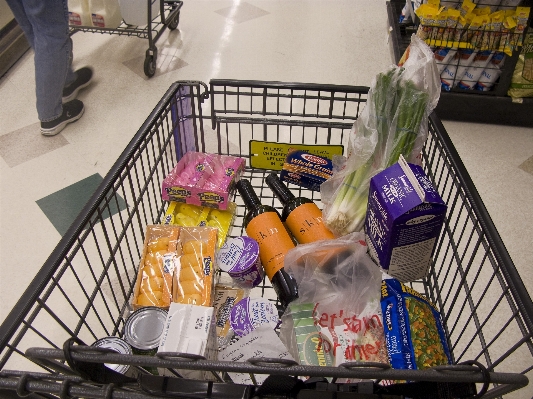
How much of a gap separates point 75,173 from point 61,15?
77cm

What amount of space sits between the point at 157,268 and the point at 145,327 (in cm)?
18

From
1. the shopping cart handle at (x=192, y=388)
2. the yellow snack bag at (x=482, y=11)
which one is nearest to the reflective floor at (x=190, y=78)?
the yellow snack bag at (x=482, y=11)

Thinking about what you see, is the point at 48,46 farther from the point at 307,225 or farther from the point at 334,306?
the point at 334,306

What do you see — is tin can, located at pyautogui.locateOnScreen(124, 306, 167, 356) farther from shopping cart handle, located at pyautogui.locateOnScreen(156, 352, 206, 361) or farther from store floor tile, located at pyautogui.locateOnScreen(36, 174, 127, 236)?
store floor tile, located at pyautogui.locateOnScreen(36, 174, 127, 236)

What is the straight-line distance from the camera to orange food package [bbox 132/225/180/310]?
100cm

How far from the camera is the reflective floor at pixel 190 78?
1979 millimetres

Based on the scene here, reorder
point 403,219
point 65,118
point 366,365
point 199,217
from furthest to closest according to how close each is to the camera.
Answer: point 65,118, point 199,217, point 403,219, point 366,365

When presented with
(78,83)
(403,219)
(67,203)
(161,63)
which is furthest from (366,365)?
(161,63)

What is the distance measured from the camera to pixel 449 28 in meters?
2.25

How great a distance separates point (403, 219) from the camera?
2.86 feet

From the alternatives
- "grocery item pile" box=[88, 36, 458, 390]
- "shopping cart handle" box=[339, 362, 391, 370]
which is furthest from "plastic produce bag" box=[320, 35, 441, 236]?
"shopping cart handle" box=[339, 362, 391, 370]

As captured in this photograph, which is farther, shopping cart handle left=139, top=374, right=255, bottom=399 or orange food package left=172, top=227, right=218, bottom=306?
orange food package left=172, top=227, right=218, bottom=306

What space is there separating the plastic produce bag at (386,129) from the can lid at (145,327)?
453 millimetres

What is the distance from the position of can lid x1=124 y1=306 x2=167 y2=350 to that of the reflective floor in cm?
101
